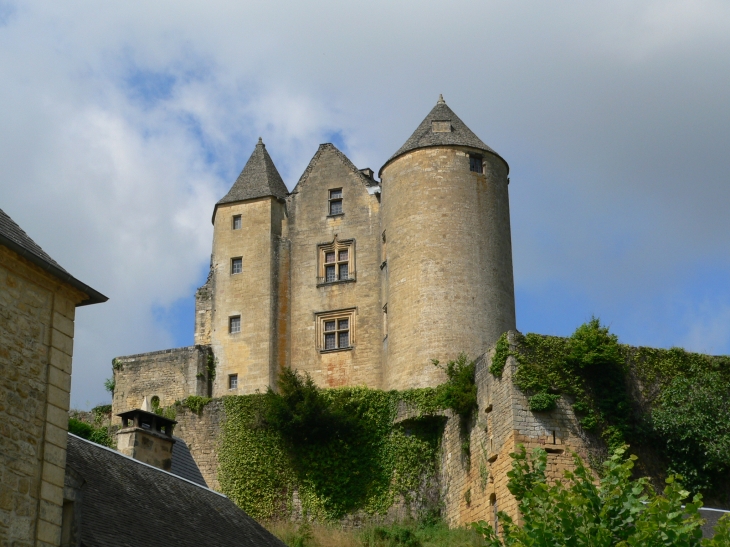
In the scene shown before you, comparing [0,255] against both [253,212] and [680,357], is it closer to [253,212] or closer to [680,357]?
[680,357]

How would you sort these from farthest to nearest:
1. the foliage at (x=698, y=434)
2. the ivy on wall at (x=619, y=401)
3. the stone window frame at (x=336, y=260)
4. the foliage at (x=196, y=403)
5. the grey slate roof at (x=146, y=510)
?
the stone window frame at (x=336, y=260) < the foliage at (x=196, y=403) < the foliage at (x=698, y=434) < the ivy on wall at (x=619, y=401) < the grey slate roof at (x=146, y=510)

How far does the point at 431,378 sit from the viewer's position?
34.2 m

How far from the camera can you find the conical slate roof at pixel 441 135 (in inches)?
1467

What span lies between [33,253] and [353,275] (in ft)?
85.5

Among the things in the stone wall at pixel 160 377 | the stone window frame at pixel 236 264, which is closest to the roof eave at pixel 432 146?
the stone window frame at pixel 236 264

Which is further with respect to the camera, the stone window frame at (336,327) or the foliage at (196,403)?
the stone window frame at (336,327)

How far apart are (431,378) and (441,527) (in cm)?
464

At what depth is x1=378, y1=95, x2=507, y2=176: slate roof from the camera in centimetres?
3725

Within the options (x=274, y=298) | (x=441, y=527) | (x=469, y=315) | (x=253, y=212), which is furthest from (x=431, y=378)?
(x=253, y=212)

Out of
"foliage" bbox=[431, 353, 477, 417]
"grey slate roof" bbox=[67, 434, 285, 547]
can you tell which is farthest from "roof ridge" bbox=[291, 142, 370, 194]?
"grey slate roof" bbox=[67, 434, 285, 547]

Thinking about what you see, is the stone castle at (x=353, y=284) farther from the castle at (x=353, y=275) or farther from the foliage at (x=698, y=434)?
the foliage at (x=698, y=434)

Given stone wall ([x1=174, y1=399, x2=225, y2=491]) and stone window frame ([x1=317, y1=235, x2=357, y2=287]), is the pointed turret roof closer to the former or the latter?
A: stone window frame ([x1=317, y1=235, x2=357, y2=287])

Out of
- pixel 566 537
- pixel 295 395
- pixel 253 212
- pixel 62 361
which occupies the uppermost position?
pixel 253 212

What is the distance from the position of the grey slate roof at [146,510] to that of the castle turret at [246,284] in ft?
57.0
